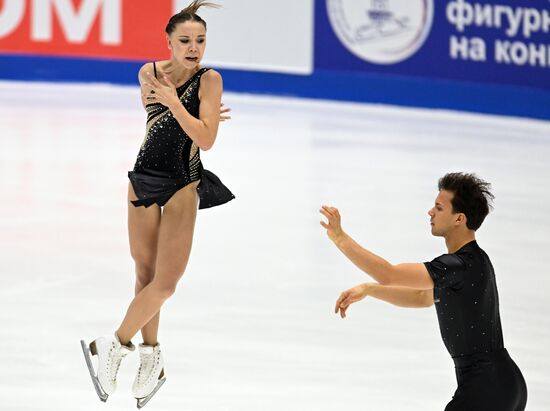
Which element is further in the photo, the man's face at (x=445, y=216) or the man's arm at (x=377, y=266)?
the man's face at (x=445, y=216)

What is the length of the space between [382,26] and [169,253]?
9802mm

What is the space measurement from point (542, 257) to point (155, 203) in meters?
3.76

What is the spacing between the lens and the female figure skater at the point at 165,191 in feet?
16.4

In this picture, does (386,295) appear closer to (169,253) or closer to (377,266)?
(377,266)

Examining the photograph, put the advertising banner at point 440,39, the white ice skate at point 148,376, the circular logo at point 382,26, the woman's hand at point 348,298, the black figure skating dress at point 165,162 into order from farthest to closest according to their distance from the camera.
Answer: the circular logo at point 382,26, the advertising banner at point 440,39, the white ice skate at point 148,376, the black figure skating dress at point 165,162, the woman's hand at point 348,298

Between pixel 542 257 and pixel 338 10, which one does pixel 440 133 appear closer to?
pixel 338 10

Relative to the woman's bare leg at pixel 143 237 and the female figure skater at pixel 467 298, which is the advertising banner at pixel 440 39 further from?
the female figure skater at pixel 467 298

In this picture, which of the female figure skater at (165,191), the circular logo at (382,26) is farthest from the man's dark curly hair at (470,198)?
the circular logo at (382,26)

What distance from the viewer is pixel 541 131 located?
1345cm

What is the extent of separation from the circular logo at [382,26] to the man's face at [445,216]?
33.9 feet

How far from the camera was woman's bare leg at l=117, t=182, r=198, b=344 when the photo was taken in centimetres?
504

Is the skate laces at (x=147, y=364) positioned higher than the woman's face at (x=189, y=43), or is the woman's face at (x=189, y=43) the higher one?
the woman's face at (x=189, y=43)

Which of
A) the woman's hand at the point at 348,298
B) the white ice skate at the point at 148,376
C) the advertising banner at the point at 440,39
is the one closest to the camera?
the woman's hand at the point at 348,298

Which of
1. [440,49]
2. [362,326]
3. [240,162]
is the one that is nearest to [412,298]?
[362,326]
